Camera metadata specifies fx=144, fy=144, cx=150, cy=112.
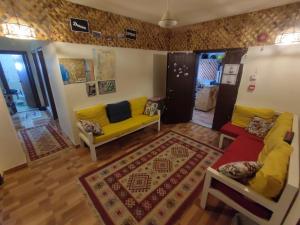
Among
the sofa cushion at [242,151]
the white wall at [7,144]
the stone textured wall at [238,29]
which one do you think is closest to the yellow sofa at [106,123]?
the white wall at [7,144]

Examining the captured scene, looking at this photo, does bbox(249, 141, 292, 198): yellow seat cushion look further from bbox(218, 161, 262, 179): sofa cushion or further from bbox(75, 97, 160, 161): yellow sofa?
bbox(75, 97, 160, 161): yellow sofa

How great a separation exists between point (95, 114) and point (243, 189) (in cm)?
270

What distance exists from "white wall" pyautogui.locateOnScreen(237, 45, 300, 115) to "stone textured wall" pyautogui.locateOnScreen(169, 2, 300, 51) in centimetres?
24

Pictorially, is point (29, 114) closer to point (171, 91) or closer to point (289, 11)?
point (171, 91)

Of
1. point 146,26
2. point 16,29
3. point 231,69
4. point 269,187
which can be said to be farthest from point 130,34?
point 269,187

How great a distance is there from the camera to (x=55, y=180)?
223 centimetres

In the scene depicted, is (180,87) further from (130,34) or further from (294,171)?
(294,171)

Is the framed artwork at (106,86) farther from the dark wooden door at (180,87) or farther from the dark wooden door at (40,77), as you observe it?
the dark wooden door at (40,77)

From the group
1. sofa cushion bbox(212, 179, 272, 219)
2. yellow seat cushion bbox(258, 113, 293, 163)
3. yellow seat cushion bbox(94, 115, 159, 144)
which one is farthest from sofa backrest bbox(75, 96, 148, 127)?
yellow seat cushion bbox(258, 113, 293, 163)

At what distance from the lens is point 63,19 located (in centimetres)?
244

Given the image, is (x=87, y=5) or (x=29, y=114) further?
(x=29, y=114)

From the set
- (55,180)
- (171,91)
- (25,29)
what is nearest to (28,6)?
(25,29)

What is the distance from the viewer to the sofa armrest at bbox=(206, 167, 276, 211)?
4.20ft

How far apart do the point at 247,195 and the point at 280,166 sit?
1.31 feet
